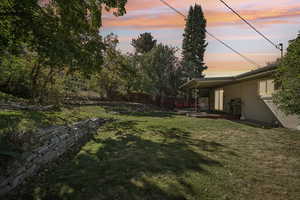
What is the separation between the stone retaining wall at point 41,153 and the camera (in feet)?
12.5

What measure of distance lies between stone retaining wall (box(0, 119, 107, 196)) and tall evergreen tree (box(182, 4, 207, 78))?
36.7 m

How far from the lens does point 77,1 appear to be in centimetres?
717

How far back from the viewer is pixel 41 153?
16.1 ft

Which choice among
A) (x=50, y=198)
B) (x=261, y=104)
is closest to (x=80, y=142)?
(x=50, y=198)

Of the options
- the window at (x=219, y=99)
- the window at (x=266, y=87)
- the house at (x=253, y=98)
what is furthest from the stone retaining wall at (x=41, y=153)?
the window at (x=219, y=99)

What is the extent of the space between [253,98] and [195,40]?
97.5 feet

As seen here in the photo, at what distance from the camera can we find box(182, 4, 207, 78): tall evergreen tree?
42688 millimetres

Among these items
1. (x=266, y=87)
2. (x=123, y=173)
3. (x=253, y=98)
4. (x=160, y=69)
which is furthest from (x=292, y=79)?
(x=160, y=69)

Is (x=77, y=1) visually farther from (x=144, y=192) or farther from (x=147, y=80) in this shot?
(x=147, y=80)

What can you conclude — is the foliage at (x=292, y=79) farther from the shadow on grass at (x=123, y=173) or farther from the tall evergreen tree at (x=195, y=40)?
the tall evergreen tree at (x=195, y=40)

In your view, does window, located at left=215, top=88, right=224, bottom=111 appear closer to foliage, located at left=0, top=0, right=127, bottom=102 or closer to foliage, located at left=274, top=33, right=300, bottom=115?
foliage, located at left=274, top=33, right=300, bottom=115

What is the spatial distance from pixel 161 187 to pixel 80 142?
438 cm

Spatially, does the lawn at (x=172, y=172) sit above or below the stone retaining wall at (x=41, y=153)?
below

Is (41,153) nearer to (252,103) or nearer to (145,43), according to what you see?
(252,103)
